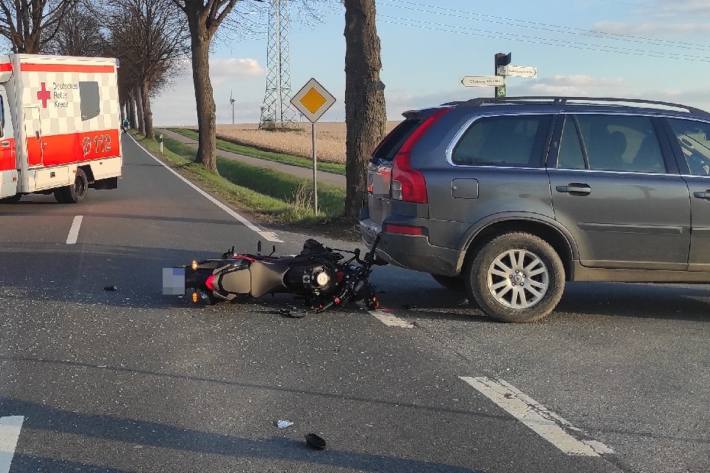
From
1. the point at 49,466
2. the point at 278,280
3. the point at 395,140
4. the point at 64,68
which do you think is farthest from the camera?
the point at 64,68

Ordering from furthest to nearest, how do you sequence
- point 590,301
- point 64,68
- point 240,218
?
1. point 64,68
2. point 240,218
3. point 590,301

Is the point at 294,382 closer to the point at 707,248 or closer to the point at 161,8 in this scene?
the point at 707,248

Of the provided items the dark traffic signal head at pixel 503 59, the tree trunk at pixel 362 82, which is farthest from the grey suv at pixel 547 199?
the dark traffic signal head at pixel 503 59

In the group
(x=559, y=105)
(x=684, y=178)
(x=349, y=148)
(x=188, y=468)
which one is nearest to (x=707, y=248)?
(x=684, y=178)

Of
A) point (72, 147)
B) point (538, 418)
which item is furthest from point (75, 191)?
point (538, 418)

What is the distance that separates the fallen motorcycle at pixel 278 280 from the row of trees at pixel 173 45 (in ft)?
Answer: 15.2

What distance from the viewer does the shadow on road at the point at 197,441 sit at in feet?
13.0

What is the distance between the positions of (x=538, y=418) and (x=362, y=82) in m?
9.06

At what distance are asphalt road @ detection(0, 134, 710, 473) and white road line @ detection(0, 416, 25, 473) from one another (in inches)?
1.4

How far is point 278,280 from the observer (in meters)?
7.14

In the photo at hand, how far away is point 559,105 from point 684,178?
1187mm

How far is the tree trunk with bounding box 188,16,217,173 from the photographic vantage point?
2920 centimetres

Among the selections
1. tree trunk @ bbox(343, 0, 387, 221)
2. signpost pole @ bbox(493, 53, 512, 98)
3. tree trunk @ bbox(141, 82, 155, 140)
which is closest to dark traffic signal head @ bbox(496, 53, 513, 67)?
signpost pole @ bbox(493, 53, 512, 98)

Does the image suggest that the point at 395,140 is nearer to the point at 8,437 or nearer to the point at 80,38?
the point at 8,437
